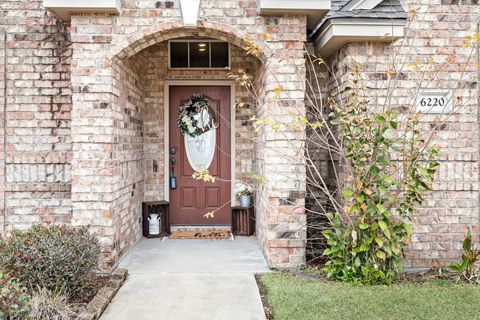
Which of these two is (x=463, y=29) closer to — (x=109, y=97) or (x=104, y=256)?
(x=109, y=97)

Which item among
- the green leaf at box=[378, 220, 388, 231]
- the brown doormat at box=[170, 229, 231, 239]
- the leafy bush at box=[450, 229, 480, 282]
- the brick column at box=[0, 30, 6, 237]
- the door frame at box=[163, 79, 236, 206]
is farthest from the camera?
the door frame at box=[163, 79, 236, 206]

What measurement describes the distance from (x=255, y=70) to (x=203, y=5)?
1794 mm

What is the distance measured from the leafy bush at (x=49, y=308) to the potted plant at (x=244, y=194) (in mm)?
3326

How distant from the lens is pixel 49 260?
3689 millimetres

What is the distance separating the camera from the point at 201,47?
664 centimetres

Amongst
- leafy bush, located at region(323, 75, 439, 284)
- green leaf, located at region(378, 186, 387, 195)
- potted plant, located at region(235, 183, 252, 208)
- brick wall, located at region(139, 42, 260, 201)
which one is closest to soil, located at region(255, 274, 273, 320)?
leafy bush, located at region(323, 75, 439, 284)

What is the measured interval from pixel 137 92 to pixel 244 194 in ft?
7.10

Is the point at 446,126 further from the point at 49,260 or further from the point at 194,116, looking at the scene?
the point at 49,260

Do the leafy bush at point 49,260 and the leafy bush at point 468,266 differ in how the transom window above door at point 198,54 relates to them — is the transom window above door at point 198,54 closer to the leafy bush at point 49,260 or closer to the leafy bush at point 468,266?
the leafy bush at point 49,260

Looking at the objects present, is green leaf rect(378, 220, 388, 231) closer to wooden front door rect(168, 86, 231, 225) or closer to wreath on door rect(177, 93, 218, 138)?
wooden front door rect(168, 86, 231, 225)

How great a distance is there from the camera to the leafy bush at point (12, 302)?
286cm

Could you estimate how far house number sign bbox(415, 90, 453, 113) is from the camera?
200 inches

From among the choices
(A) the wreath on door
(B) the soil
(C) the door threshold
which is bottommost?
(B) the soil

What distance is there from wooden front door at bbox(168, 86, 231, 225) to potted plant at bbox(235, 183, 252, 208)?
10.8 inches
